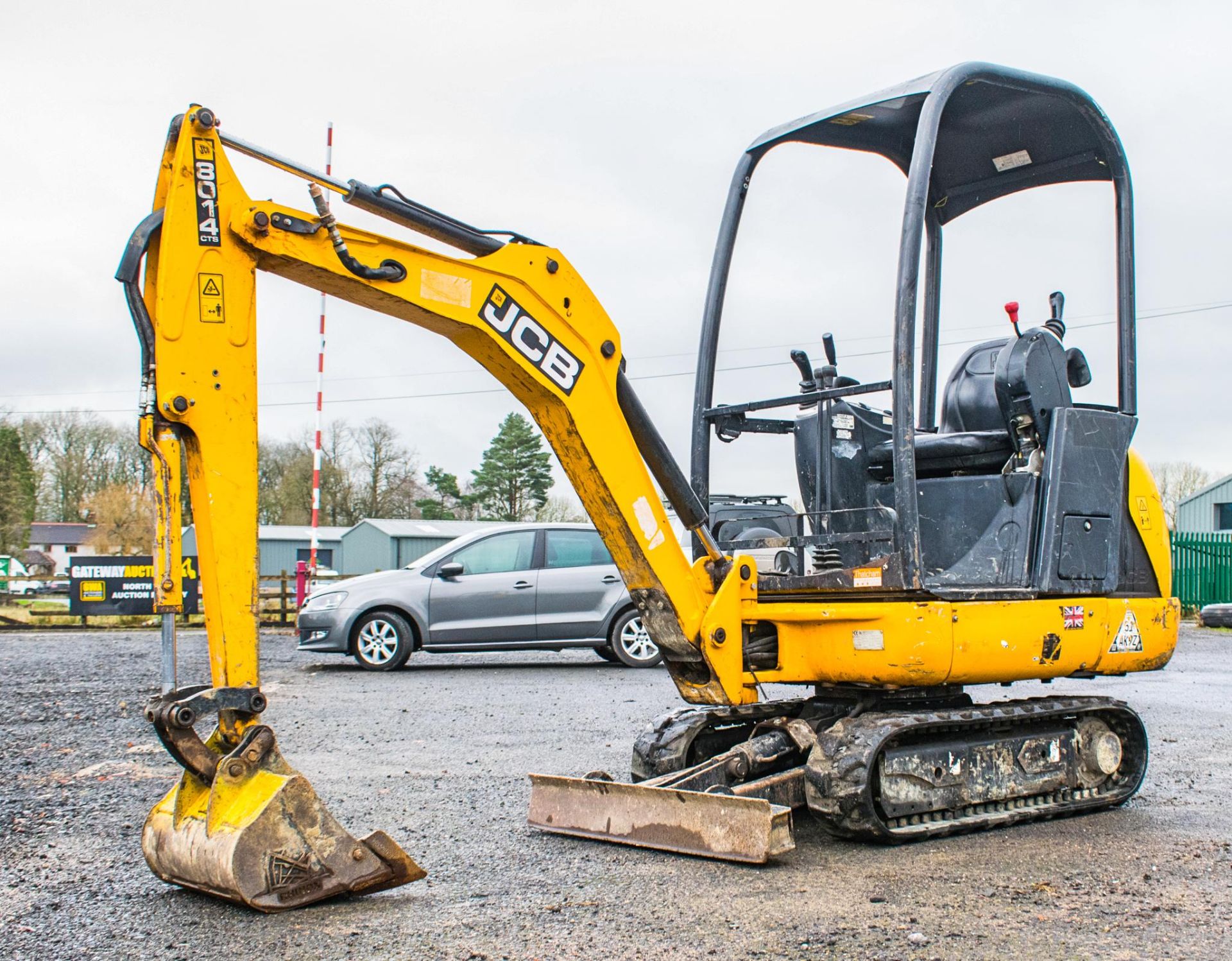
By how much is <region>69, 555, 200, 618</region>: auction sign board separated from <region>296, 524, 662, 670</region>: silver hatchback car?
750cm

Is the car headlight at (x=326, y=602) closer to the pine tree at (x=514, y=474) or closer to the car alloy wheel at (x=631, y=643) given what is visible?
the car alloy wheel at (x=631, y=643)

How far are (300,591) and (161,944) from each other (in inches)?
587

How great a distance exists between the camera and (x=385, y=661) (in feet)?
42.1

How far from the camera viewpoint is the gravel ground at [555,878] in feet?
12.4

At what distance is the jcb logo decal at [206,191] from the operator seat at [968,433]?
10.6 ft

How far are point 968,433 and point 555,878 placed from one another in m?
3.01

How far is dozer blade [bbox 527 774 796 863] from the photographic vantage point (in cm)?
471

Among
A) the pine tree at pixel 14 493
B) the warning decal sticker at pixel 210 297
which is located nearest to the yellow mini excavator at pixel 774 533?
the warning decal sticker at pixel 210 297

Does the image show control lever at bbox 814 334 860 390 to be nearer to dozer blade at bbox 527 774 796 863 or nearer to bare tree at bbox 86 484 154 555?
dozer blade at bbox 527 774 796 863

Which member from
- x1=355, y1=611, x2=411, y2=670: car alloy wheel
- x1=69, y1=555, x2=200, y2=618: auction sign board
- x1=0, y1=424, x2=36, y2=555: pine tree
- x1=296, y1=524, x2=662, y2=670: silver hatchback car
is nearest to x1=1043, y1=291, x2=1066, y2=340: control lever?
x1=296, y1=524, x2=662, y2=670: silver hatchback car

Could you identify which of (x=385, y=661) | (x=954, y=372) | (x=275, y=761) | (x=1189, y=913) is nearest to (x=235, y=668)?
(x=275, y=761)

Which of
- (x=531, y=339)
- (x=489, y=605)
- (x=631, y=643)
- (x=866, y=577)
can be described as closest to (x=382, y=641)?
(x=489, y=605)

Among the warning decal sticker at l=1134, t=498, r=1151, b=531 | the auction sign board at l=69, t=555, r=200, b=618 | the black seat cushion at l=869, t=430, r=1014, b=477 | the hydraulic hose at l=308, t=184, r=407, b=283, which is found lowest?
the auction sign board at l=69, t=555, r=200, b=618

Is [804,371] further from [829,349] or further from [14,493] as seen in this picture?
[14,493]
